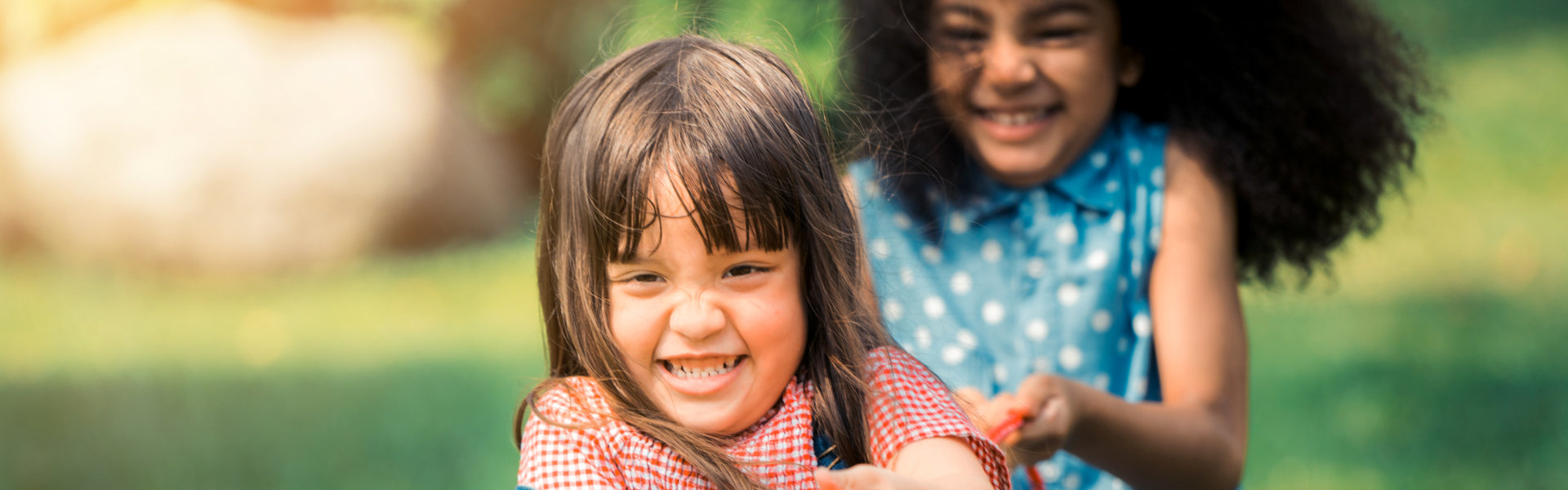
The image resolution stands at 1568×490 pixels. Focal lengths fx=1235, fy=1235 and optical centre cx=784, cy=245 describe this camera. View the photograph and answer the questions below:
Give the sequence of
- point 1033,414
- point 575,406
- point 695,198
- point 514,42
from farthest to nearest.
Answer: point 514,42, point 1033,414, point 575,406, point 695,198

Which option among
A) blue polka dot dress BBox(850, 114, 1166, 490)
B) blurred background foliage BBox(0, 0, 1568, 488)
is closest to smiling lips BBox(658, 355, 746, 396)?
blue polka dot dress BBox(850, 114, 1166, 490)

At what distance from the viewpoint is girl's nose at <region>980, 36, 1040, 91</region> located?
1.64 metres

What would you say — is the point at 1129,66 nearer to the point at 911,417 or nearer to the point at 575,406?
the point at 911,417

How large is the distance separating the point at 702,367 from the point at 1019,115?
2.53ft

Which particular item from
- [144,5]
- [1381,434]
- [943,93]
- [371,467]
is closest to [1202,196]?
[943,93]

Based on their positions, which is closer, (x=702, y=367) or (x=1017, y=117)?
(x=702, y=367)

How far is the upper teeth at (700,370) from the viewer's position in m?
1.10

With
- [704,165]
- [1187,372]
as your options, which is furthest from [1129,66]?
[704,165]

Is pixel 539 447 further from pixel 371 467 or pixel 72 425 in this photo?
pixel 72 425

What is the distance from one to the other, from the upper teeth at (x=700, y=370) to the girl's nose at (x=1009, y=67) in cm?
71

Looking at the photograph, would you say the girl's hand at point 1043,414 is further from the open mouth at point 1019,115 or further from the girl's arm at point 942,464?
the open mouth at point 1019,115

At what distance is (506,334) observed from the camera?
3982mm

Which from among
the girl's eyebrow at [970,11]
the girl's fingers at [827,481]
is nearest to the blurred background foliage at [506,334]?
the girl's eyebrow at [970,11]

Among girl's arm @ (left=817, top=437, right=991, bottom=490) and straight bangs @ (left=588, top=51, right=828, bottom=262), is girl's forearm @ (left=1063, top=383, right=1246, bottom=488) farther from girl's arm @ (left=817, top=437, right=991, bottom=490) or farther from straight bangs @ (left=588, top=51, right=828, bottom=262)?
straight bangs @ (left=588, top=51, right=828, bottom=262)
